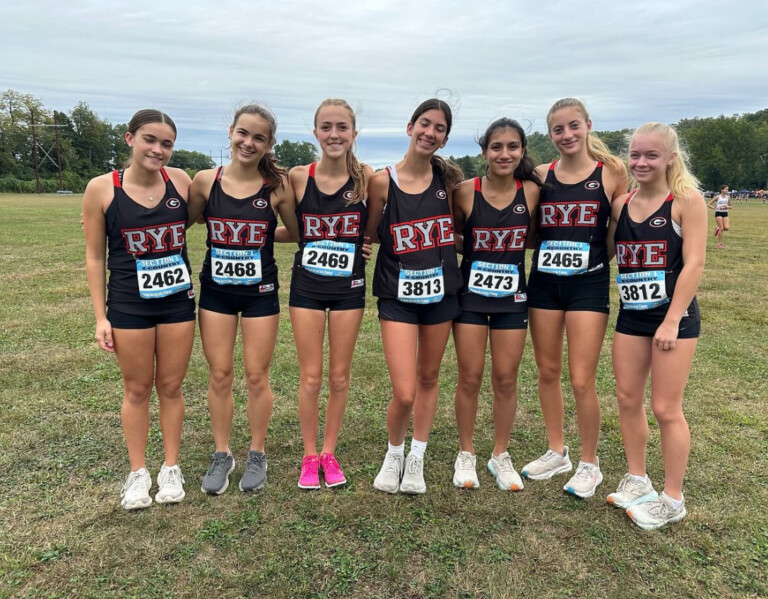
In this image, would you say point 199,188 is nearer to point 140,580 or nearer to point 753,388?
point 140,580

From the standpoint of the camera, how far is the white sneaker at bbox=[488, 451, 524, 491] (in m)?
3.31

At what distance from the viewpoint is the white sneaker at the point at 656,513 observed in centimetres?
293

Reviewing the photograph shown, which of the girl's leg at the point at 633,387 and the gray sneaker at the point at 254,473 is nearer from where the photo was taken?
the girl's leg at the point at 633,387

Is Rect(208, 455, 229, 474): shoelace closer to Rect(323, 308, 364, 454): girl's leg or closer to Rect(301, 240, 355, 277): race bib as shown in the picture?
Rect(323, 308, 364, 454): girl's leg

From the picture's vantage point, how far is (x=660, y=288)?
2.85 m

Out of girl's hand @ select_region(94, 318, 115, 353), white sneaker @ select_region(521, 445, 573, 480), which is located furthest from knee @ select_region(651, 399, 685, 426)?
girl's hand @ select_region(94, 318, 115, 353)

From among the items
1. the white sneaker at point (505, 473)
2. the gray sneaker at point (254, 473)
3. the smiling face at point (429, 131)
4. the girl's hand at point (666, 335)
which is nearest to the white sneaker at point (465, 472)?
the white sneaker at point (505, 473)

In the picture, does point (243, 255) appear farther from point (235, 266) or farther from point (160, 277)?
point (160, 277)

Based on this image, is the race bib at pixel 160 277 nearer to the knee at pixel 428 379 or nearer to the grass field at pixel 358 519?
the grass field at pixel 358 519

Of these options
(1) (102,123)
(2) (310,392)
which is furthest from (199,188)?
(1) (102,123)

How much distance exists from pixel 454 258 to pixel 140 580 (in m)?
2.37

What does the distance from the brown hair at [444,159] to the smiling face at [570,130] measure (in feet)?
2.02

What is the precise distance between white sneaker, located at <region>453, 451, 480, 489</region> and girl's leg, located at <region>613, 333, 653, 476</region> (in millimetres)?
945

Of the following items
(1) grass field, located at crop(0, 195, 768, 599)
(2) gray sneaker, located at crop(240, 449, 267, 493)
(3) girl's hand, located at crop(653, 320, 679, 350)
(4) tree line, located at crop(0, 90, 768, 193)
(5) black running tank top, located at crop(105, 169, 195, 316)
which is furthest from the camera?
(4) tree line, located at crop(0, 90, 768, 193)
